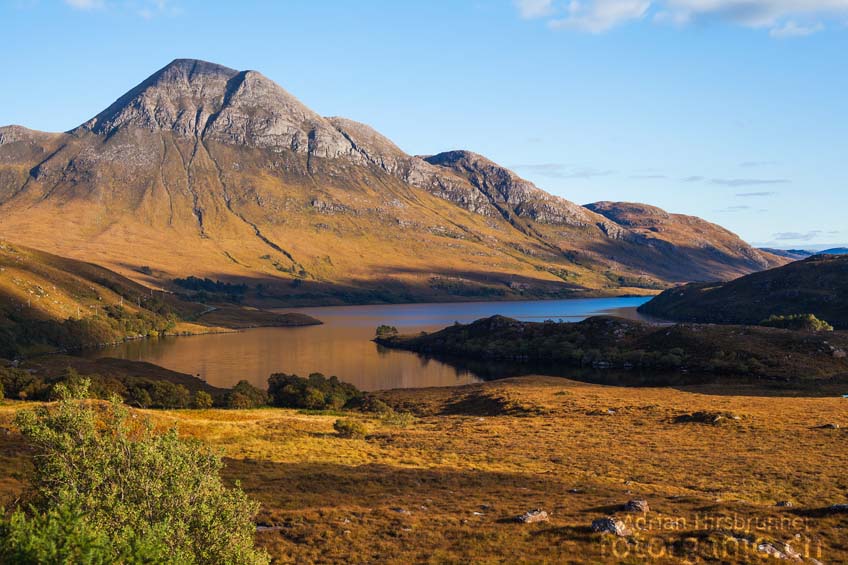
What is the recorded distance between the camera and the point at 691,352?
132m

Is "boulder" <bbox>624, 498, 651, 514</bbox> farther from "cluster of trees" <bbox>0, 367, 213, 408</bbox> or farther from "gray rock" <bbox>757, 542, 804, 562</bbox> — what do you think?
"cluster of trees" <bbox>0, 367, 213, 408</bbox>

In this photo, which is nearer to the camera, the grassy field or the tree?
the grassy field

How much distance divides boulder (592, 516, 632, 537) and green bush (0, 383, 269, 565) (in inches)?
581

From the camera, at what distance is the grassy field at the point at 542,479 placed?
85.1 ft

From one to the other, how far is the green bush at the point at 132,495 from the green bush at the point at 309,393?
2759 inches

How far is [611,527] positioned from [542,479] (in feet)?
45.4

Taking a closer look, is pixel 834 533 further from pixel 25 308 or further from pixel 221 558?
pixel 25 308

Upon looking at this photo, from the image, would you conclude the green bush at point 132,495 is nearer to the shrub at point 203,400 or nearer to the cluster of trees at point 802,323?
the shrub at point 203,400

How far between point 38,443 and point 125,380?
75086mm

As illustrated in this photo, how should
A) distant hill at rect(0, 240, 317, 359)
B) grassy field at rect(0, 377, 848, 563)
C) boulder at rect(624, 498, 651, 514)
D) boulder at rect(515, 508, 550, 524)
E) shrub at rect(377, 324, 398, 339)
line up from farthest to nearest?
shrub at rect(377, 324, 398, 339), distant hill at rect(0, 240, 317, 359), boulder at rect(624, 498, 651, 514), boulder at rect(515, 508, 550, 524), grassy field at rect(0, 377, 848, 563)

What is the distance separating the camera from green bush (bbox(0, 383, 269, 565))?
52.9ft

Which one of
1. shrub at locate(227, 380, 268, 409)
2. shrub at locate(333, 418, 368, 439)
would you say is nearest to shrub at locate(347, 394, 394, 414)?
shrub at locate(227, 380, 268, 409)

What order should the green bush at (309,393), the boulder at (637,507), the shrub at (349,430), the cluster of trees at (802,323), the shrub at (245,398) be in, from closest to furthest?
the boulder at (637,507), the shrub at (349,430), the shrub at (245,398), the green bush at (309,393), the cluster of trees at (802,323)

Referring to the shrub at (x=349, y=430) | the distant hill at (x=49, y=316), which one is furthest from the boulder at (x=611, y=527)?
the distant hill at (x=49, y=316)
